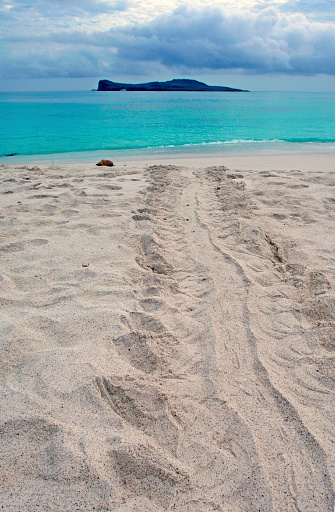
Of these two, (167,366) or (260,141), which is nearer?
(167,366)

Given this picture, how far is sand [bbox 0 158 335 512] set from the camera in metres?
1.37

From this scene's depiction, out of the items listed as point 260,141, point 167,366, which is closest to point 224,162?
point 260,141

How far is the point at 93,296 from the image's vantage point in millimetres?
2617

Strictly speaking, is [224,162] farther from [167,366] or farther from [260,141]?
[167,366]

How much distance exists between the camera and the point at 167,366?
6.54ft

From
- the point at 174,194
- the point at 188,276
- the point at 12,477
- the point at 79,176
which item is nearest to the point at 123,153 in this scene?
the point at 79,176

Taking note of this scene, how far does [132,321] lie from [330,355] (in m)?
1.26

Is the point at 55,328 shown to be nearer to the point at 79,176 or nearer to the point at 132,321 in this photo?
the point at 132,321

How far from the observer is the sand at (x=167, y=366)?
1371mm

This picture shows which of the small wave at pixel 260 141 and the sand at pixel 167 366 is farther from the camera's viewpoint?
the small wave at pixel 260 141

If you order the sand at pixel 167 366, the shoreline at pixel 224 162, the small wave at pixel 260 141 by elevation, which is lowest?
the sand at pixel 167 366

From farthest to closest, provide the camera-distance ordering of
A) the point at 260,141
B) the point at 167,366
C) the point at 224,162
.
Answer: the point at 260,141 < the point at 224,162 < the point at 167,366

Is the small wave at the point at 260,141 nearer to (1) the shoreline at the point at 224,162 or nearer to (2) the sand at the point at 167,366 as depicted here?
(1) the shoreline at the point at 224,162

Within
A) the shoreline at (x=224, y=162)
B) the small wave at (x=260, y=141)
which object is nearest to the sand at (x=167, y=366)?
the shoreline at (x=224, y=162)
